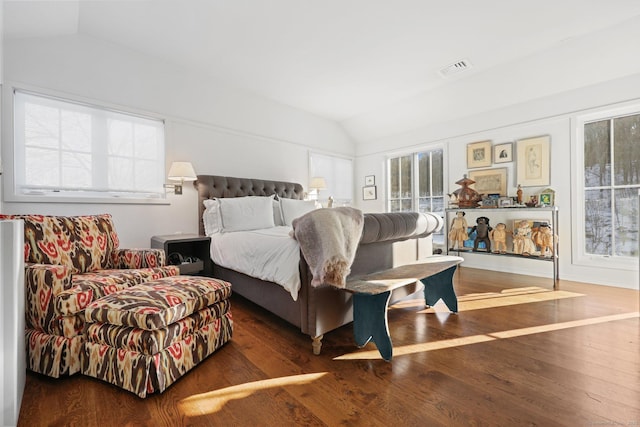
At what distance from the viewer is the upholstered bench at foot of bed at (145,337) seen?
140cm

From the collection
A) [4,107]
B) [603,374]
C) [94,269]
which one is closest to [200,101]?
[4,107]

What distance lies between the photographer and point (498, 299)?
285 centimetres

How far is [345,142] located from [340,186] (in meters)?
0.92

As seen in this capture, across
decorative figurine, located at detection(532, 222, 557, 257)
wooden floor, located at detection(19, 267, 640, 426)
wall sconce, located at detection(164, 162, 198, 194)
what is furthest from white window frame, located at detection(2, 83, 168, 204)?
decorative figurine, located at detection(532, 222, 557, 257)

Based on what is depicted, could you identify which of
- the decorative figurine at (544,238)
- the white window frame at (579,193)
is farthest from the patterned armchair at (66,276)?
the white window frame at (579,193)

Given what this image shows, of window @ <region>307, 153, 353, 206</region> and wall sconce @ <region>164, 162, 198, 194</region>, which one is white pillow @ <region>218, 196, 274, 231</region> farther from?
window @ <region>307, 153, 353, 206</region>

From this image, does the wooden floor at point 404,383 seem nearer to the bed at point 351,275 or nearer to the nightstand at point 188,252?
the bed at point 351,275

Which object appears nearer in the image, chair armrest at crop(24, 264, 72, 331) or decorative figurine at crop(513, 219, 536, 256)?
chair armrest at crop(24, 264, 72, 331)

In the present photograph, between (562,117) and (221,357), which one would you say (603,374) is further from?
(562,117)

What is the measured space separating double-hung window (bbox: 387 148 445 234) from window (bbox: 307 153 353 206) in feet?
2.76

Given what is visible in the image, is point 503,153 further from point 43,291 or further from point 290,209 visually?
point 43,291

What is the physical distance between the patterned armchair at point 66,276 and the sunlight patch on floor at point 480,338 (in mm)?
1431

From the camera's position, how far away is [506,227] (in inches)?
160

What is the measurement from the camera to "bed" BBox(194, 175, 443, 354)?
71.1 inches
